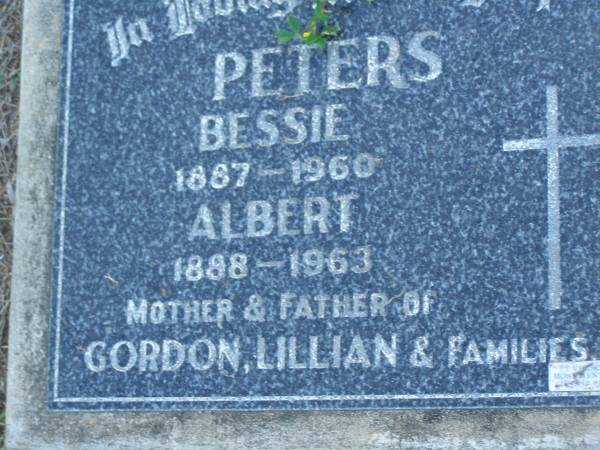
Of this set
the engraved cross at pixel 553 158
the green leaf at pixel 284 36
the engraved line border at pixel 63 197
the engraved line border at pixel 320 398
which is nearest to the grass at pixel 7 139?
the engraved line border at pixel 63 197

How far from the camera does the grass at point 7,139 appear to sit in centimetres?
438

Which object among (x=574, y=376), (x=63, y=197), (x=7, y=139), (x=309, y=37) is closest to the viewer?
(x=574, y=376)

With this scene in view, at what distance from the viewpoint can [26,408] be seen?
408cm

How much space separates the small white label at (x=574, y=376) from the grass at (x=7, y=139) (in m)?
1.77

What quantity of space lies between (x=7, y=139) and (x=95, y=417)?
3.51ft

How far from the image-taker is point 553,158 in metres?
3.69

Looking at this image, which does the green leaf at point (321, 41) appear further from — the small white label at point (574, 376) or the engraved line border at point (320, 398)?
the small white label at point (574, 376)

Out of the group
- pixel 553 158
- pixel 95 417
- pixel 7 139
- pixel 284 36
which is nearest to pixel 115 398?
pixel 95 417

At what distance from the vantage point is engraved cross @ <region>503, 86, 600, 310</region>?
11.9 ft

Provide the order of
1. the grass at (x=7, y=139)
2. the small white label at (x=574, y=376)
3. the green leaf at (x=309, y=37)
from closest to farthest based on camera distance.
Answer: the small white label at (x=574, y=376) < the green leaf at (x=309, y=37) < the grass at (x=7, y=139)

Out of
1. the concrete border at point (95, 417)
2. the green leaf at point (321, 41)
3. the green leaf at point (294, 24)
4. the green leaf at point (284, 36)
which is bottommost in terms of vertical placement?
the concrete border at point (95, 417)

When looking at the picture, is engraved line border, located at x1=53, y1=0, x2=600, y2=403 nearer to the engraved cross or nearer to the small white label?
the small white label

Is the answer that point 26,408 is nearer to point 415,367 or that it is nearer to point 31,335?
point 31,335

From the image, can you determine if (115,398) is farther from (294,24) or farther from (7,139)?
(294,24)
